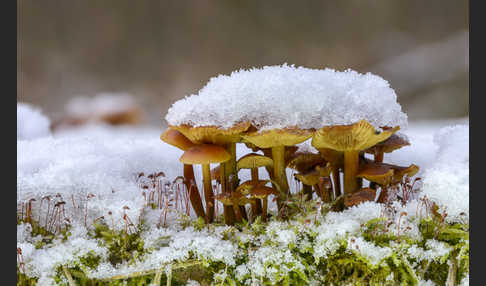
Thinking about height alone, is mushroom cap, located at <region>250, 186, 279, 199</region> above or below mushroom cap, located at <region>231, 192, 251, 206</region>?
above

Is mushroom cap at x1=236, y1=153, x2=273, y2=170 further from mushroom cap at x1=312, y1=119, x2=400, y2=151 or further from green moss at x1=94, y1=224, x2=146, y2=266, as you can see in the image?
green moss at x1=94, y1=224, x2=146, y2=266

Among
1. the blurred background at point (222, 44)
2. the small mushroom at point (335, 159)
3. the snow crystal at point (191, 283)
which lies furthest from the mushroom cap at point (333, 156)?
the blurred background at point (222, 44)

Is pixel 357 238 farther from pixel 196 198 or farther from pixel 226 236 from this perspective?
pixel 196 198

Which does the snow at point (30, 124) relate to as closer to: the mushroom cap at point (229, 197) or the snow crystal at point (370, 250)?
the mushroom cap at point (229, 197)

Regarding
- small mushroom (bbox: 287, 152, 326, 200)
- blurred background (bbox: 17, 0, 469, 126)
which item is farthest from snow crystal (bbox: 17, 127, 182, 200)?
blurred background (bbox: 17, 0, 469, 126)

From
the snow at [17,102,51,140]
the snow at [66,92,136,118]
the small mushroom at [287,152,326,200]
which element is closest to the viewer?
the small mushroom at [287,152,326,200]

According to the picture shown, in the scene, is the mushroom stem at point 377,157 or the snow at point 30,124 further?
the snow at point 30,124
